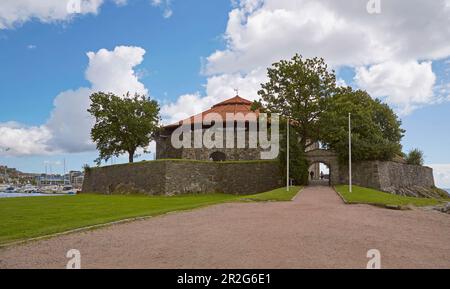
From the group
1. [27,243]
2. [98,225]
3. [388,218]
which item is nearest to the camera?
[27,243]

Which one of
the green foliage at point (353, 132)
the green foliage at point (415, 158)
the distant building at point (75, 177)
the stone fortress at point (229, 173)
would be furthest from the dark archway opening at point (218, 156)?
the distant building at point (75, 177)

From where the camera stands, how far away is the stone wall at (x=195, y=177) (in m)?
33.9

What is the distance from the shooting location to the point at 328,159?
113 feet

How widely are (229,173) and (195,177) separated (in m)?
3.55

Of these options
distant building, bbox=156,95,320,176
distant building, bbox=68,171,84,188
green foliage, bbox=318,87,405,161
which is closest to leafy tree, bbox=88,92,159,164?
distant building, bbox=156,95,320,176

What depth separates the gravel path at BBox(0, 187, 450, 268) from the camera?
6980 mm

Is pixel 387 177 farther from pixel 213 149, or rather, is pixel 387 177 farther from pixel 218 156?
pixel 213 149

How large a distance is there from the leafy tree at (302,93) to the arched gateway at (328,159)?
117 cm

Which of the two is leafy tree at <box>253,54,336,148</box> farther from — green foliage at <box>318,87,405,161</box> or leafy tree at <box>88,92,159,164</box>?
leafy tree at <box>88,92,159,164</box>

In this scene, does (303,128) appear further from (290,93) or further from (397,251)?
(397,251)

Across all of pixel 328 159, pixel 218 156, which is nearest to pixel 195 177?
pixel 218 156

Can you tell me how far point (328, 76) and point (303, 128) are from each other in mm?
5372
